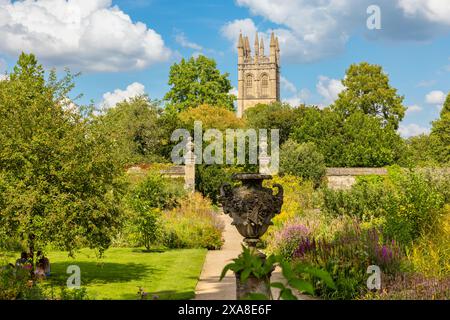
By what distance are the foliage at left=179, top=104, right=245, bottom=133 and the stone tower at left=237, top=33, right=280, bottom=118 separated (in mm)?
51947

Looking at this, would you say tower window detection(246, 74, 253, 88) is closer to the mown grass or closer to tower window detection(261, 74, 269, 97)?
tower window detection(261, 74, 269, 97)

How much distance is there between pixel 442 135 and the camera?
41906 mm

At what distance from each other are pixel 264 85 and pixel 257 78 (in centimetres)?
181

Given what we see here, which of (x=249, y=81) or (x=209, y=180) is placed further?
(x=249, y=81)

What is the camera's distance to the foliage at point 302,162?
3014 cm

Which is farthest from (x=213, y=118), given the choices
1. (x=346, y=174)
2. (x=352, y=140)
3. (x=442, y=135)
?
(x=442, y=135)

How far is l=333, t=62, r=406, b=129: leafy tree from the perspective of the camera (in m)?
45.0

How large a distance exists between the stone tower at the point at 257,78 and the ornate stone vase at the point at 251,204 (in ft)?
293

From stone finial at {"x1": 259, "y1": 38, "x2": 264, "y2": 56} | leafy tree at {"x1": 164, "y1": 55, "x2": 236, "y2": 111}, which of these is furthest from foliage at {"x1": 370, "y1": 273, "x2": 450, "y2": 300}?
stone finial at {"x1": 259, "y1": 38, "x2": 264, "y2": 56}

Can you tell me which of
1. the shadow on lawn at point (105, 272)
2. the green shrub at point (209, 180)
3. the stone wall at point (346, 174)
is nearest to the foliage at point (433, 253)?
the shadow on lawn at point (105, 272)

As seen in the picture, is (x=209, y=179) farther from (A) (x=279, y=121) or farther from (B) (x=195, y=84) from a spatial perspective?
(B) (x=195, y=84)

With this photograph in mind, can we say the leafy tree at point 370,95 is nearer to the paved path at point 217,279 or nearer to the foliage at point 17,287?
the paved path at point 217,279
